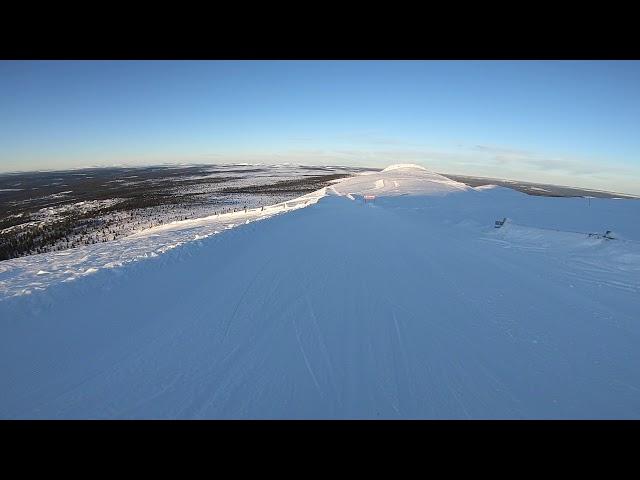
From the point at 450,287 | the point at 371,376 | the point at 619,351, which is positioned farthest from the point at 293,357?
the point at 619,351

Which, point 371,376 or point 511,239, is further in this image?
point 511,239
